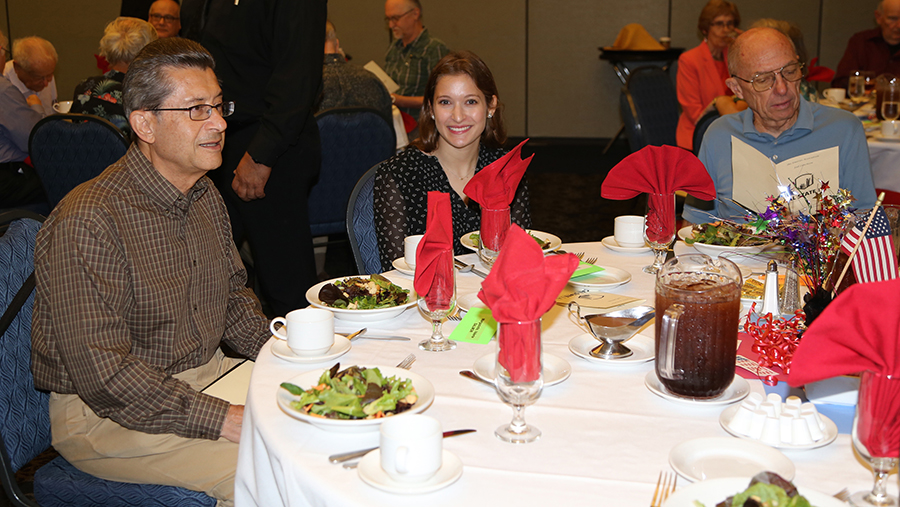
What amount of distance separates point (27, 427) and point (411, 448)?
1139 millimetres

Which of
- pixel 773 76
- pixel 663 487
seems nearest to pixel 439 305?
pixel 663 487

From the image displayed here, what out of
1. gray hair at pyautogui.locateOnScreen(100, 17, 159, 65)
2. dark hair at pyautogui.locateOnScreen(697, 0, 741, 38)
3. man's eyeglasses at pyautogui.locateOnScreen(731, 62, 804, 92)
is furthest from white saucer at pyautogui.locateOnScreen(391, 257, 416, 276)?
dark hair at pyautogui.locateOnScreen(697, 0, 741, 38)

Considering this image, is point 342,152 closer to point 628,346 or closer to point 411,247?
point 411,247

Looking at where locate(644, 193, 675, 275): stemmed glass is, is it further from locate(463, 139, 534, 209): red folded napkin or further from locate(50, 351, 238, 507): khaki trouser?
locate(50, 351, 238, 507): khaki trouser

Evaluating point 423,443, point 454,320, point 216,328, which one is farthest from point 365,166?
point 423,443

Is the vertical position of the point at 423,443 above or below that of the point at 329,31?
below

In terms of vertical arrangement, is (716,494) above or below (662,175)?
below

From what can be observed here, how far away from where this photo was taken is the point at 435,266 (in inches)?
58.4

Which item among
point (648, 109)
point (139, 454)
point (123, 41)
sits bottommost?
point (139, 454)

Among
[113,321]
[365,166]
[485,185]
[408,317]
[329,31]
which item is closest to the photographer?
[113,321]

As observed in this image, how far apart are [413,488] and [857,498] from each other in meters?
0.56

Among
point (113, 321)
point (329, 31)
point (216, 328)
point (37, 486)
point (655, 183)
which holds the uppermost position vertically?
point (329, 31)

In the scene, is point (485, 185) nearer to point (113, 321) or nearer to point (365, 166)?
point (113, 321)

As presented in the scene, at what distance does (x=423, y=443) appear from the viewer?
3.22 feet
